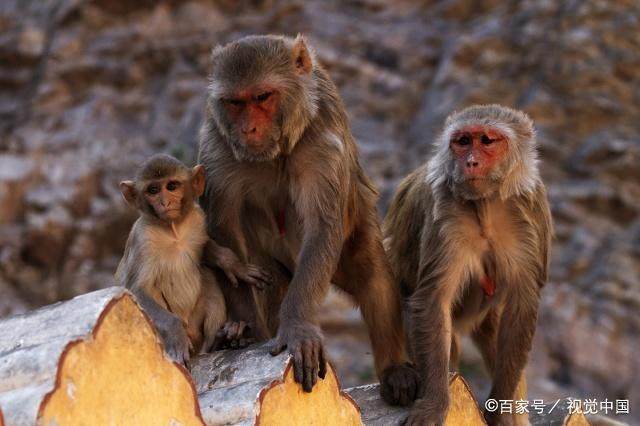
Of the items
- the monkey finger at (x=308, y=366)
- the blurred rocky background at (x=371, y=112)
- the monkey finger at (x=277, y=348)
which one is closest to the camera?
the monkey finger at (x=308, y=366)

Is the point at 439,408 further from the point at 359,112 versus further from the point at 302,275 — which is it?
the point at 359,112

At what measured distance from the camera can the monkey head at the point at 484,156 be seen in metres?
5.57

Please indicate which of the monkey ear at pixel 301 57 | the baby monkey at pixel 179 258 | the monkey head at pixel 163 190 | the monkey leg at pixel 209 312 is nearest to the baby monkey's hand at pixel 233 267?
the baby monkey at pixel 179 258

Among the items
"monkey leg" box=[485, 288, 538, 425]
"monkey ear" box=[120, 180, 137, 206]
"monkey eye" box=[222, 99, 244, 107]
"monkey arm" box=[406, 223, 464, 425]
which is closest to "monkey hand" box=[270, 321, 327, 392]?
"monkey arm" box=[406, 223, 464, 425]

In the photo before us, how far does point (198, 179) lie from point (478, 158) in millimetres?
1369

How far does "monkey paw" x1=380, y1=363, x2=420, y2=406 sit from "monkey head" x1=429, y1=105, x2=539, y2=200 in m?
0.93

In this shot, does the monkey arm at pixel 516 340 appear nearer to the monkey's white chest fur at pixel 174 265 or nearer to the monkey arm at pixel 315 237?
the monkey arm at pixel 315 237

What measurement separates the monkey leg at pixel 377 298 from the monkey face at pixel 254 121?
0.88 metres

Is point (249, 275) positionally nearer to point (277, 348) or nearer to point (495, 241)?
point (277, 348)

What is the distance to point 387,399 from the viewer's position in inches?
221

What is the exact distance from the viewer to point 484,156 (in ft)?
18.4

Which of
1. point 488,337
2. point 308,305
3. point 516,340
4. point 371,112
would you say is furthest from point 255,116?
point 371,112

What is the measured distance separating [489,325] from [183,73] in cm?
825

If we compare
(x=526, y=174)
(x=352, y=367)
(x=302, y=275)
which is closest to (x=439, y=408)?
(x=302, y=275)
